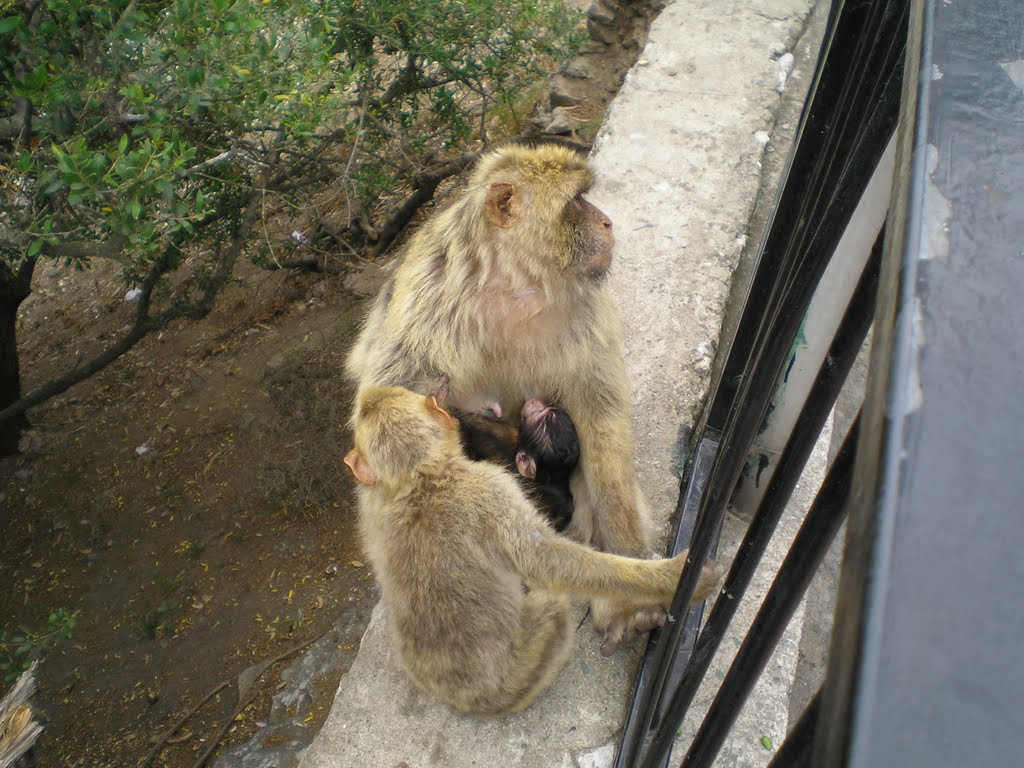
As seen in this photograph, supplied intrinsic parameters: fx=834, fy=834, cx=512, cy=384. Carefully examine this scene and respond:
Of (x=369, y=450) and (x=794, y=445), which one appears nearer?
(x=794, y=445)

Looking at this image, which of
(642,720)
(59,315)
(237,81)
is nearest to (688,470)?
(642,720)

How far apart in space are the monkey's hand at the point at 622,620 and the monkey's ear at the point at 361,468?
77cm

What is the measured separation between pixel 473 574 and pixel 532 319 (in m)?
0.93

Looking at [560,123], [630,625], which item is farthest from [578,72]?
[630,625]

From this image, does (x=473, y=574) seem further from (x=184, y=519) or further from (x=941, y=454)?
(x=184, y=519)

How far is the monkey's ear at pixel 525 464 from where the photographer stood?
2.88 meters

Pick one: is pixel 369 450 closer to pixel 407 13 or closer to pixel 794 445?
pixel 794 445

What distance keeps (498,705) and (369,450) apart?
0.80m

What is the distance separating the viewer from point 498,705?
7.59 ft

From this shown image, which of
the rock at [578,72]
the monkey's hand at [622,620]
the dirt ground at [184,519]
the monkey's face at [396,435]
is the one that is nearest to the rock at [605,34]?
the rock at [578,72]

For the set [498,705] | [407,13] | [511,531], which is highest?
[407,13]

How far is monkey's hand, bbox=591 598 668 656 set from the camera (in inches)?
99.9

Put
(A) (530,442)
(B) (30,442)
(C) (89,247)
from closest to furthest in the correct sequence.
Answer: (A) (530,442)
(C) (89,247)
(B) (30,442)

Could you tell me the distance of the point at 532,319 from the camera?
2.82 m
